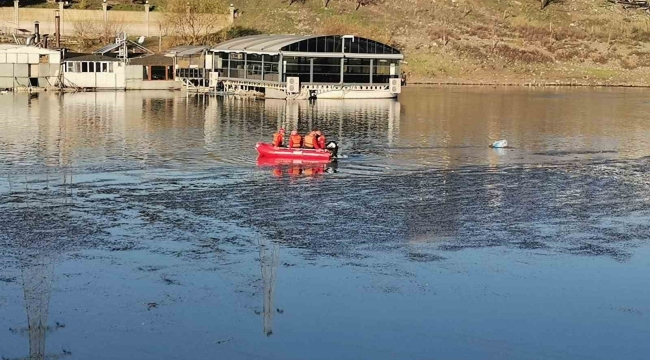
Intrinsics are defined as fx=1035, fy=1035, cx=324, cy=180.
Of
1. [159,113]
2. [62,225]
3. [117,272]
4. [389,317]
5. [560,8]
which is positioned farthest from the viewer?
[560,8]

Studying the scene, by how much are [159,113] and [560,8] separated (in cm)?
8913

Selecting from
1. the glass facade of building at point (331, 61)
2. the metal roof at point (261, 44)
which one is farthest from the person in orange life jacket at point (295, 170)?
the metal roof at point (261, 44)

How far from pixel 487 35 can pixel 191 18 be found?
39.7 metres

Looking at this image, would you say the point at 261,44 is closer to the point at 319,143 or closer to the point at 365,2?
the point at 365,2

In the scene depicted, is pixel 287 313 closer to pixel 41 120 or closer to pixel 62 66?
pixel 41 120

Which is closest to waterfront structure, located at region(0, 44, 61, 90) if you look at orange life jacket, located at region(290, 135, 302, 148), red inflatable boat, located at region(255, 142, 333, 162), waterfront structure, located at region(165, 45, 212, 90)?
waterfront structure, located at region(165, 45, 212, 90)

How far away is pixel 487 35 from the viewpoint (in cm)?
13812

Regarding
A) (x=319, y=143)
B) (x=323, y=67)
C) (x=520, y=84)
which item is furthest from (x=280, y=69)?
(x=319, y=143)

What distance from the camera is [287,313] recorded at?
80.1 feet

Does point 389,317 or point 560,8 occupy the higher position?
point 560,8

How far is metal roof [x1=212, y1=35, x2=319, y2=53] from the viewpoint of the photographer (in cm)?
9581

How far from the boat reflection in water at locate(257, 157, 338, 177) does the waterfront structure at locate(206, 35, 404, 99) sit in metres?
47.2

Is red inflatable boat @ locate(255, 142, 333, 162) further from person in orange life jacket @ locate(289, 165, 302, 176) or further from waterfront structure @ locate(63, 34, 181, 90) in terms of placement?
waterfront structure @ locate(63, 34, 181, 90)

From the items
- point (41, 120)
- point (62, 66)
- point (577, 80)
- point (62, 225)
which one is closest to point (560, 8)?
point (577, 80)
